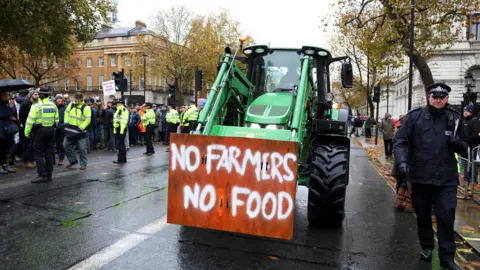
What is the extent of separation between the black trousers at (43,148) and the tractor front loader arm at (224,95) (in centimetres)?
457

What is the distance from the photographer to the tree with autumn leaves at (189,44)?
43719 mm

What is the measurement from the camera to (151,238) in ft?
16.3

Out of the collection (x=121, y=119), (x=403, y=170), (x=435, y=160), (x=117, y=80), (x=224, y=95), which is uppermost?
(x=117, y=80)

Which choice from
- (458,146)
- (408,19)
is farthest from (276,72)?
(408,19)

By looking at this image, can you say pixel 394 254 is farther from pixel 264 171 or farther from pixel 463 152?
pixel 264 171

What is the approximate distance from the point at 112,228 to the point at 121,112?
6.55 meters

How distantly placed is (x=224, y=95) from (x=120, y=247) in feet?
8.12

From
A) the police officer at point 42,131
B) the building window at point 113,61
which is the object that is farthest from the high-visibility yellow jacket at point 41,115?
the building window at point 113,61

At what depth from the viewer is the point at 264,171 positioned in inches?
164

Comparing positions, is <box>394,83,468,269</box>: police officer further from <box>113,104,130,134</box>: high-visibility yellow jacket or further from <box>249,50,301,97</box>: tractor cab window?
<box>113,104,130,134</box>: high-visibility yellow jacket

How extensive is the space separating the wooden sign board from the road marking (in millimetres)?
698

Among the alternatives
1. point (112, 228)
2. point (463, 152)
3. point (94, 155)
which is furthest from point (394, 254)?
point (94, 155)

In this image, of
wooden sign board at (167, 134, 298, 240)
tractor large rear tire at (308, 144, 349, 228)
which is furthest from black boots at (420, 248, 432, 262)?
wooden sign board at (167, 134, 298, 240)

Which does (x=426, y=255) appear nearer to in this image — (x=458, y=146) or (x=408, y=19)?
(x=458, y=146)
